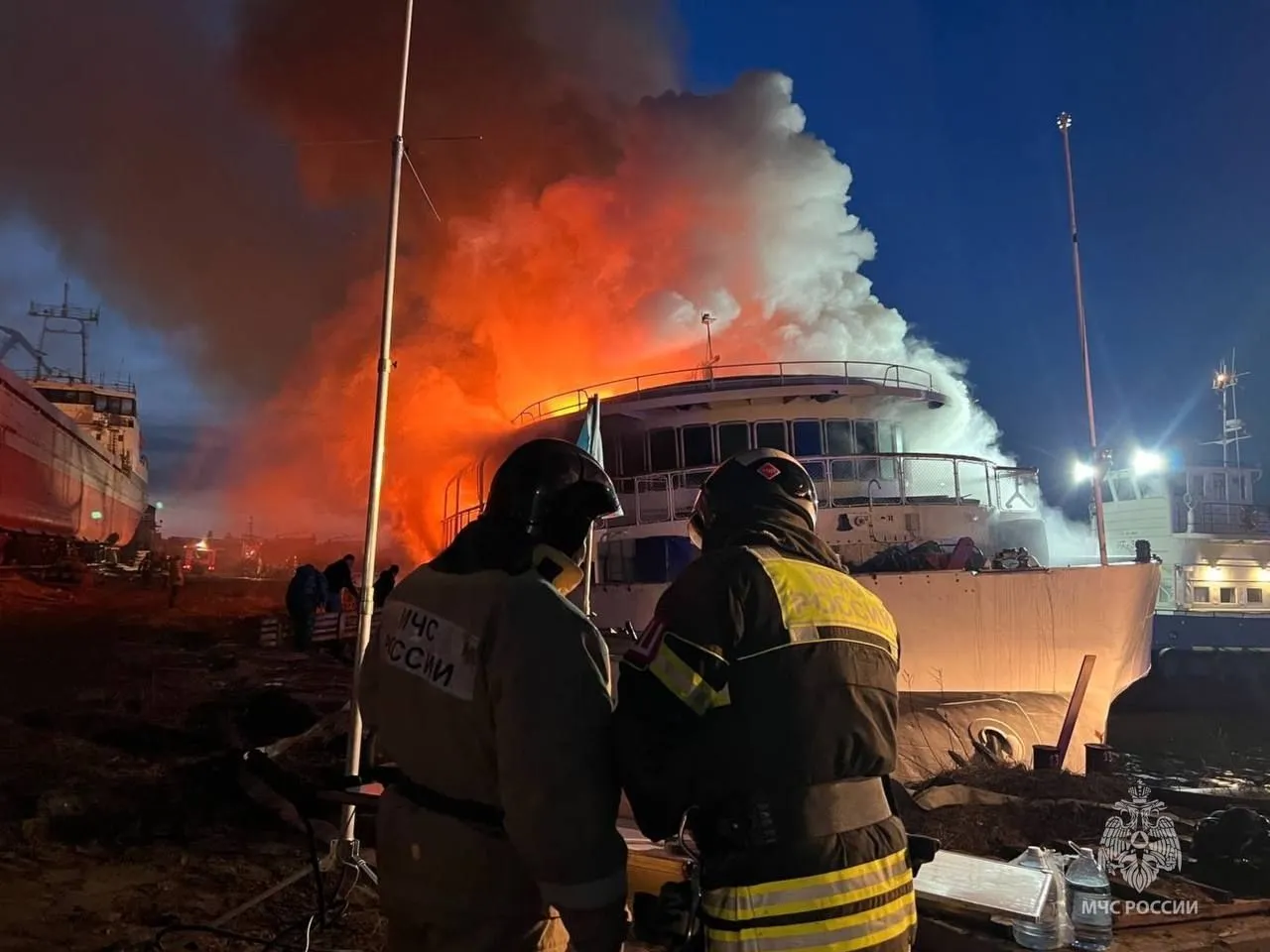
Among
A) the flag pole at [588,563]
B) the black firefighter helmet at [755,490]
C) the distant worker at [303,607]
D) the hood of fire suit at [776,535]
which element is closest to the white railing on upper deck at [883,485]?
the distant worker at [303,607]

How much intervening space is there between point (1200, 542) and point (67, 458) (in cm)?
3709

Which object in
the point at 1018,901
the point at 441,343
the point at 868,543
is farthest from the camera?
the point at 441,343

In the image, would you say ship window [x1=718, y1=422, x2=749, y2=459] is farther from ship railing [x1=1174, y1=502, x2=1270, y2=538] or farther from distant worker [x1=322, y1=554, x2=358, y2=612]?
ship railing [x1=1174, y1=502, x2=1270, y2=538]

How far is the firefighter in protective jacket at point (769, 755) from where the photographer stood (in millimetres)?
1624

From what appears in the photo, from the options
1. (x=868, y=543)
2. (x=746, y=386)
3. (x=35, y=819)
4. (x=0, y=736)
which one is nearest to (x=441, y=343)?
(x=746, y=386)

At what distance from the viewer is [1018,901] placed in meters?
3.47

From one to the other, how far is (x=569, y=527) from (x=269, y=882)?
10.2ft

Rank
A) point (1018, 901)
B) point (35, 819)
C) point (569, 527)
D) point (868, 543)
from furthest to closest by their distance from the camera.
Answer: point (868, 543) → point (35, 819) → point (1018, 901) → point (569, 527)

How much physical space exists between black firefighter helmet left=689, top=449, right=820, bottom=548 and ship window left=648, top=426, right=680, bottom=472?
401 inches

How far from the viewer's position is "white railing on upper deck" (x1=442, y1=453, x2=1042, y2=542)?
1097 cm

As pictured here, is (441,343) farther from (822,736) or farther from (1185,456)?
(1185,456)

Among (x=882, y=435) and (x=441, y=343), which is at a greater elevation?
(x=441, y=343)

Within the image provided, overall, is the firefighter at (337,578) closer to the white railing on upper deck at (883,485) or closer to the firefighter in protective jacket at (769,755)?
the white railing on upper deck at (883,485)

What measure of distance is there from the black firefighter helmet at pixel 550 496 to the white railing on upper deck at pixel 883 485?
8.71 metres
